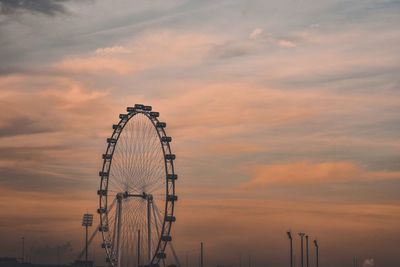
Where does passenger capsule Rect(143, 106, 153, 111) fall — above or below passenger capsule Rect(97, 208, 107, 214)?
above

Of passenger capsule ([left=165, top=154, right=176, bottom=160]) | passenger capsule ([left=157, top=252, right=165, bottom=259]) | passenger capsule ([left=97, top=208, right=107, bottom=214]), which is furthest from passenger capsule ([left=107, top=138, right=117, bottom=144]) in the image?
passenger capsule ([left=157, top=252, right=165, bottom=259])

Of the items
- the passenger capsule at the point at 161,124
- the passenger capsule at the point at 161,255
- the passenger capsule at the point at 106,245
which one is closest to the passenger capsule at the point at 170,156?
the passenger capsule at the point at 161,124

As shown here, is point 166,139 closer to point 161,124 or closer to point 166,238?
point 161,124

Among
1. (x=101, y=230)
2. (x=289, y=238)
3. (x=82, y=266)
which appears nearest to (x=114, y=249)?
(x=101, y=230)

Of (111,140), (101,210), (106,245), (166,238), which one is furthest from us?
(106,245)

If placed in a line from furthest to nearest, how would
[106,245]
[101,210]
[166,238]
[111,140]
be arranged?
[106,245] → [101,210] → [111,140] → [166,238]

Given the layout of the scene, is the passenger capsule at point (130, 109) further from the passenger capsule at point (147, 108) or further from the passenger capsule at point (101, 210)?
the passenger capsule at point (101, 210)

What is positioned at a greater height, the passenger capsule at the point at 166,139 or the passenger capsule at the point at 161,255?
the passenger capsule at the point at 166,139

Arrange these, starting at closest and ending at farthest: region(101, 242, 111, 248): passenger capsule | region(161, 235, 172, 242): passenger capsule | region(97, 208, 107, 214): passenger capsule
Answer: region(161, 235, 172, 242): passenger capsule, region(97, 208, 107, 214): passenger capsule, region(101, 242, 111, 248): passenger capsule

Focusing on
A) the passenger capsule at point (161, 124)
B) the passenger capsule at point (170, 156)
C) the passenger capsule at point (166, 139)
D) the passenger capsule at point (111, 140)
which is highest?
the passenger capsule at point (161, 124)

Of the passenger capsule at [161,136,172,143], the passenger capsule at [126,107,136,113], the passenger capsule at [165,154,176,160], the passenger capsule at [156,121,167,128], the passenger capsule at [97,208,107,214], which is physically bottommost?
the passenger capsule at [97,208,107,214]

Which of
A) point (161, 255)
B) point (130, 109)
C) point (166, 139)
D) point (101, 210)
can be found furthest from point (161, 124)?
point (161, 255)

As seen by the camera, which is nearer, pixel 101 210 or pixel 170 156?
pixel 170 156

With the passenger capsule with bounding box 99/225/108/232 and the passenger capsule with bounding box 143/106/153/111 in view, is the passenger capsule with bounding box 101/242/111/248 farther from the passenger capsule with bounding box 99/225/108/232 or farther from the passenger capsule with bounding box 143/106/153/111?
the passenger capsule with bounding box 143/106/153/111
